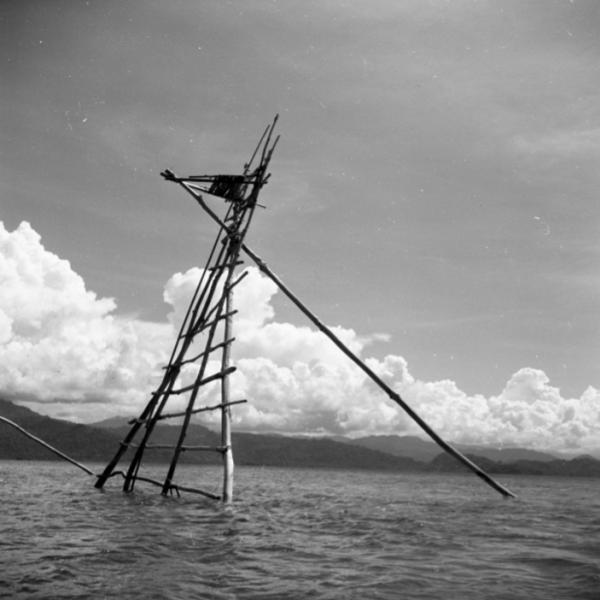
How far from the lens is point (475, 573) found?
8.51 m

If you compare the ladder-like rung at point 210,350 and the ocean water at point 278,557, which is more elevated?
the ladder-like rung at point 210,350

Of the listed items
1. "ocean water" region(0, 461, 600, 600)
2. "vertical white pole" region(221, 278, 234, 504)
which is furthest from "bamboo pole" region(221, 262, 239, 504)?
"ocean water" region(0, 461, 600, 600)

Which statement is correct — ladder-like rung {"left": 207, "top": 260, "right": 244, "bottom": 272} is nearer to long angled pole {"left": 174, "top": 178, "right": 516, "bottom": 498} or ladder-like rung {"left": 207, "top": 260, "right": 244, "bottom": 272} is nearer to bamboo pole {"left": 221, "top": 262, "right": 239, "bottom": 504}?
bamboo pole {"left": 221, "top": 262, "right": 239, "bottom": 504}

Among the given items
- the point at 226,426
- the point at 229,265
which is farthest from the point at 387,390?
the point at 229,265

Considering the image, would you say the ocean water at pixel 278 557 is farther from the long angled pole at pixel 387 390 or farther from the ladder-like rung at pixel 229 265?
the ladder-like rung at pixel 229 265

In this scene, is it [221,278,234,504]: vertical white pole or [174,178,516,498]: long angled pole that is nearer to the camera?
[174,178,516,498]: long angled pole

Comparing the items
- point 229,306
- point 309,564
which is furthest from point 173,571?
point 229,306

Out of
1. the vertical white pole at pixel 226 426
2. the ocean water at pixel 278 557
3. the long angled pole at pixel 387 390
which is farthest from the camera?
the vertical white pole at pixel 226 426

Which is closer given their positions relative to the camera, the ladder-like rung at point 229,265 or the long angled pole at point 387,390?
the long angled pole at point 387,390

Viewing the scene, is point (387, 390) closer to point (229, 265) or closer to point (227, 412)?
point (227, 412)

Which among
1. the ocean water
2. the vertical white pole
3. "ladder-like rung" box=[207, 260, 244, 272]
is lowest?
the ocean water

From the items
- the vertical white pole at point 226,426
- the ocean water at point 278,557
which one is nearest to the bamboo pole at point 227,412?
the vertical white pole at point 226,426

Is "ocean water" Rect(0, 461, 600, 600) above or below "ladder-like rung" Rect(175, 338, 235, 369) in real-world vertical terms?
below

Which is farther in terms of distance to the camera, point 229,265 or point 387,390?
point 229,265
